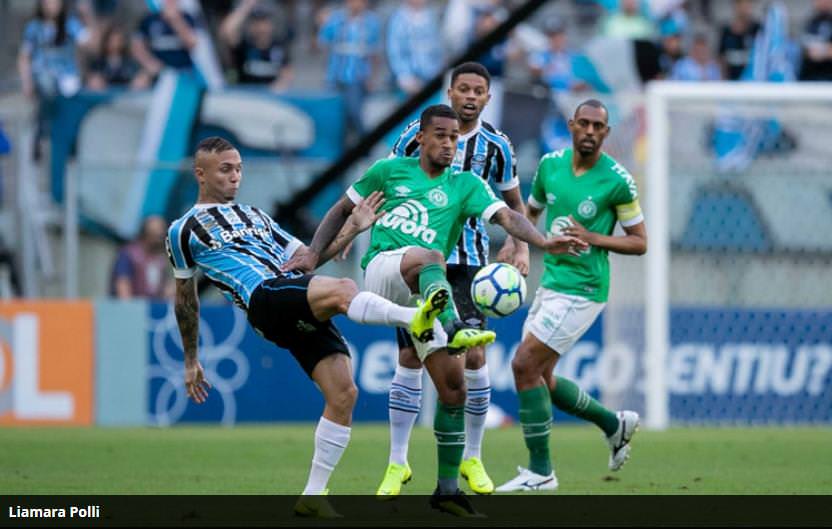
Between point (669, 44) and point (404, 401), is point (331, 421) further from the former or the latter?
point (669, 44)

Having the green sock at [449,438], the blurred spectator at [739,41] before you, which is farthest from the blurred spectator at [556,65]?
the green sock at [449,438]

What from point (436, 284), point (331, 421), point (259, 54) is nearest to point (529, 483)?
point (331, 421)

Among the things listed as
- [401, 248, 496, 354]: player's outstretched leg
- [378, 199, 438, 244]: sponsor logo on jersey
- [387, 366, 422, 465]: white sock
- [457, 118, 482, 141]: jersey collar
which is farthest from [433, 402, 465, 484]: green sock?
[457, 118, 482, 141]: jersey collar

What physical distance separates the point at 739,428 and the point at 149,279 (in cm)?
691

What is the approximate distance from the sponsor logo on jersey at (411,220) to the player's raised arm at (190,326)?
1.20 meters

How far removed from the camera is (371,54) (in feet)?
67.8

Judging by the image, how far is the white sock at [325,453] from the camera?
867 centimetres

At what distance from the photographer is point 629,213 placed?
11039mm

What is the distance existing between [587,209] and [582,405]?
140cm

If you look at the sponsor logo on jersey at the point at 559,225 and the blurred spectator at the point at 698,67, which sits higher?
the blurred spectator at the point at 698,67

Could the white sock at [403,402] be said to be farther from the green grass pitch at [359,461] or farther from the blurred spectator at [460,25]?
the blurred spectator at [460,25]

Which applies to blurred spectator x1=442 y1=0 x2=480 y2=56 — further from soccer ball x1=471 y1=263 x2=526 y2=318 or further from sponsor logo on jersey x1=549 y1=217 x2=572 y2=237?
soccer ball x1=471 y1=263 x2=526 y2=318

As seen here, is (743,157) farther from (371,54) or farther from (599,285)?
(599,285)

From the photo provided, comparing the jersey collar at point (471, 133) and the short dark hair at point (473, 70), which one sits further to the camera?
the jersey collar at point (471, 133)
